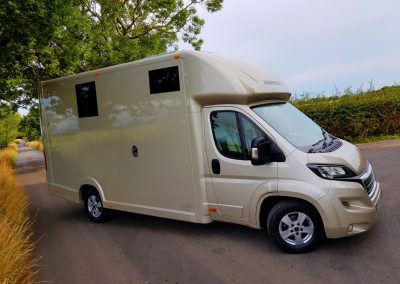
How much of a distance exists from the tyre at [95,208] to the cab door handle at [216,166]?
2951 millimetres

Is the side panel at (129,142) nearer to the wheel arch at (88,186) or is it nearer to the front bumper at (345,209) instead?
the wheel arch at (88,186)

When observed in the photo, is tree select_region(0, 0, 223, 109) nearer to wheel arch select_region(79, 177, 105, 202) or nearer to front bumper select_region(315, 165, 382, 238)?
wheel arch select_region(79, 177, 105, 202)

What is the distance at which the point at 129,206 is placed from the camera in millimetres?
7492

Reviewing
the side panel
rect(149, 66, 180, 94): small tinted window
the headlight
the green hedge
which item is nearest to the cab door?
the side panel

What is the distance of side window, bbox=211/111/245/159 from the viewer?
595 cm

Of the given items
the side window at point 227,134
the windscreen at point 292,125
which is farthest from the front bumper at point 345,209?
the side window at point 227,134

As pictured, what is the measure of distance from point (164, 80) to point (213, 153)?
1.44 metres

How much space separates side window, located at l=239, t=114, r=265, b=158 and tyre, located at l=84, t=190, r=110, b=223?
3575 mm

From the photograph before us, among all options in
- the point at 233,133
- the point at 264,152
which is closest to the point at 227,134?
the point at 233,133

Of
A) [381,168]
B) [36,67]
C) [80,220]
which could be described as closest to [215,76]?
[80,220]

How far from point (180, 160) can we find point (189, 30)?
56.3 ft

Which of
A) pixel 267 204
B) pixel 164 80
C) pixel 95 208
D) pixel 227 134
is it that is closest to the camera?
pixel 267 204

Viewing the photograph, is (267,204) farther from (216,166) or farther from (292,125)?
(292,125)

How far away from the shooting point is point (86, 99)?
8.01 metres
